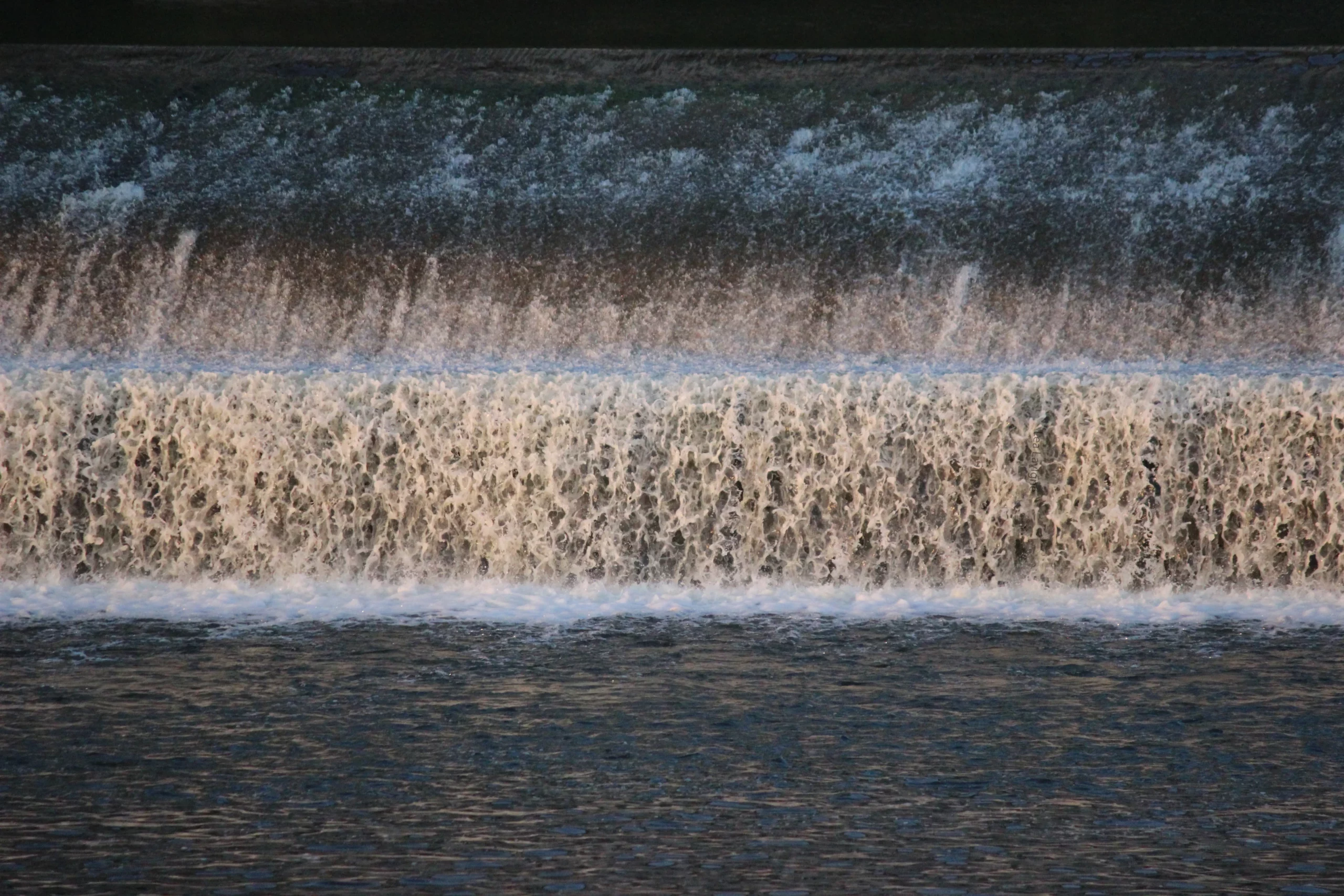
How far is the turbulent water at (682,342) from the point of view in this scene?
794 centimetres

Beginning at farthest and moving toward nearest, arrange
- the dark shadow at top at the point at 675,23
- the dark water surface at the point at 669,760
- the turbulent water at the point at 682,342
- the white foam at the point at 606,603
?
1. the dark shadow at top at the point at 675,23
2. the turbulent water at the point at 682,342
3. the white foam at the point at 606,603
4. the dark water surface at the point at 669,760

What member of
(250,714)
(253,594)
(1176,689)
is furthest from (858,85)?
(250,714)

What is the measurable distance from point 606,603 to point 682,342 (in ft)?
8.50

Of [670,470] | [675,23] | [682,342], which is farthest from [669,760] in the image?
[675,23]

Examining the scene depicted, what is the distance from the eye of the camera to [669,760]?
5180 millimetres

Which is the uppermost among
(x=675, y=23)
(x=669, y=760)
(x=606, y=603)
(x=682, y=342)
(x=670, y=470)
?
(x=675, y=23)

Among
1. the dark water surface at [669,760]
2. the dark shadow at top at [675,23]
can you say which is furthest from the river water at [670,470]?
the dark shadow at top at [675,23]

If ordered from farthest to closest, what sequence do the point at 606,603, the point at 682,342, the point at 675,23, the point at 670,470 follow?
the point at 675,23, the point at 682,342, the point at 670,470, the point at 606,603

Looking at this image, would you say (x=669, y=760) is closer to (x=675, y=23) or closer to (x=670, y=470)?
(x=670, y=470)

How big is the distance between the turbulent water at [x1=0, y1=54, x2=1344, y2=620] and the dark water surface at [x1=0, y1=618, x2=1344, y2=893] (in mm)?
846

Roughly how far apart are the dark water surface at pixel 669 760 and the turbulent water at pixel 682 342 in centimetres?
85

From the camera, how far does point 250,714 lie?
562cm

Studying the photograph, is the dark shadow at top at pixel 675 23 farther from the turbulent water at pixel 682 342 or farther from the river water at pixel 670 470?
the turbulent water at pixel 682 342

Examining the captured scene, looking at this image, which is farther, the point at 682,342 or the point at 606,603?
the point at 682,342
